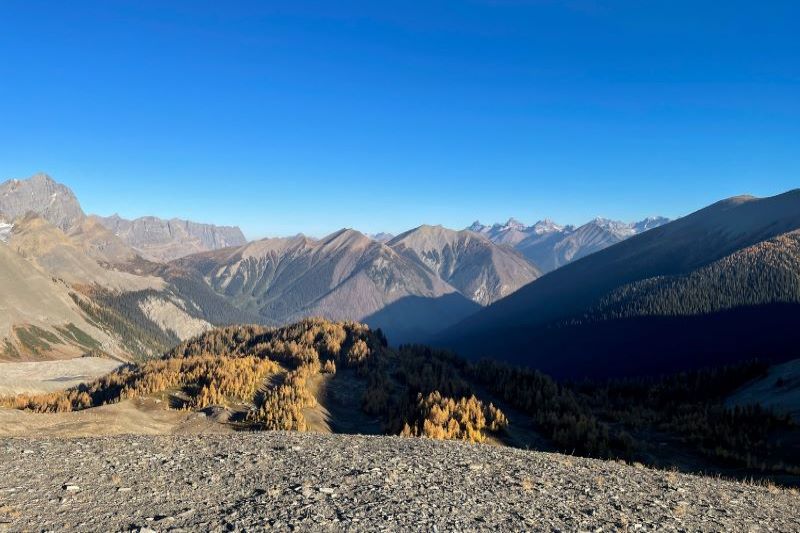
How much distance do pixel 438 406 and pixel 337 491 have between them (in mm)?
26885

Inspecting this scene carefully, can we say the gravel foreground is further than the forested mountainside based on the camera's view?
No

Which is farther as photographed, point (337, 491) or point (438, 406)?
point (438, 406)

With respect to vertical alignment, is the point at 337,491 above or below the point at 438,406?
above

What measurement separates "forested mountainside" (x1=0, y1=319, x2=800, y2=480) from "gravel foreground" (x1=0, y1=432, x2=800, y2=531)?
512 inches

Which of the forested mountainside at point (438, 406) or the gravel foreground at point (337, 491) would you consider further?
the forested mountainside at point (438, 406)

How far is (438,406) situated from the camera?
4334 centimetres

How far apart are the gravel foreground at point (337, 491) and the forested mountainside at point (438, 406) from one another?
13006mm

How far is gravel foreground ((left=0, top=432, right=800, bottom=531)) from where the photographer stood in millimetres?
14781

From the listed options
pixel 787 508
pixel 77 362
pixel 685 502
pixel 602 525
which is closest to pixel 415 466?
pixel 602 525

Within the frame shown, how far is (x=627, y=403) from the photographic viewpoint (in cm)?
6894

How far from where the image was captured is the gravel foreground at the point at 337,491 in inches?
582

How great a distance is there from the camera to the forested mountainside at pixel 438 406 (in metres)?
38.9

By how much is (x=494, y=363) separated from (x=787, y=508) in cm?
5606

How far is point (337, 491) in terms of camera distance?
1745cm
